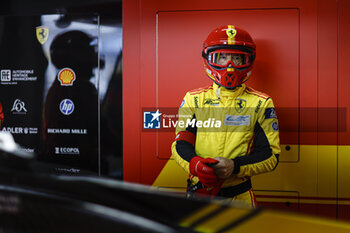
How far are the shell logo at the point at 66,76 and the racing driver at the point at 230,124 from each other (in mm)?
773

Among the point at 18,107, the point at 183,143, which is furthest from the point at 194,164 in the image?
the point at 18,107

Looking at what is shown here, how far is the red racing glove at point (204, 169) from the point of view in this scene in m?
1.52

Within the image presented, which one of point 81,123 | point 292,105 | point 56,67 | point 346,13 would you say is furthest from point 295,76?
point 56,67

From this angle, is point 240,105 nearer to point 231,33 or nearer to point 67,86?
point 231,33

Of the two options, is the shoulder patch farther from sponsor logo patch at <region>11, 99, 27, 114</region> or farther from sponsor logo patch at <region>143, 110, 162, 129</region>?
sponsor logo patch at <region>11, 99, 27, 114</region>

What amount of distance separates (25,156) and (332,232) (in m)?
0.78

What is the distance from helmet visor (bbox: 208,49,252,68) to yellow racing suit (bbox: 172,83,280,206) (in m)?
0.12

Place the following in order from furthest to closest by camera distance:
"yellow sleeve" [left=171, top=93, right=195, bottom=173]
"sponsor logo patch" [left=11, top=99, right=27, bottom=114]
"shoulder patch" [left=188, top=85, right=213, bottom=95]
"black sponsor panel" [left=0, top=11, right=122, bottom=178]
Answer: "sponsor logo patch" [left=11, top=99, right=27, bottom=114] < "black sponsor panel" [left=0, top=11, right=122, bottom=178] < "shoulder patch" [left=188, top=85, right=213, bottom=95] < "yellow sleeve" [left=171, top=93, right=195, bottom=173]

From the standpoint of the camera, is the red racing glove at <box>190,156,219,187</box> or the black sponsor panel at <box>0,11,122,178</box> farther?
the black sponsor panel at <box>0,11,122,178</box>

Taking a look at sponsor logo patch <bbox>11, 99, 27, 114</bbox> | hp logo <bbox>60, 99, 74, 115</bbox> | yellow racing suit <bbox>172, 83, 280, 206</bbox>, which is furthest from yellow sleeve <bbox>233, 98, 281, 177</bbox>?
sponsor logo patch <bbox>11, 99, 27, 114</bbox>

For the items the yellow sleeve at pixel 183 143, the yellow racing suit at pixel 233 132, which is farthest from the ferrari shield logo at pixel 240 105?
the yellow sleeve at pixel 183 143

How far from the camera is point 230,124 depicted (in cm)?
168

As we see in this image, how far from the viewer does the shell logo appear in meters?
1.97

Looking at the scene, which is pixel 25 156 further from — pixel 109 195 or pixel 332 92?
pixel 332 92
